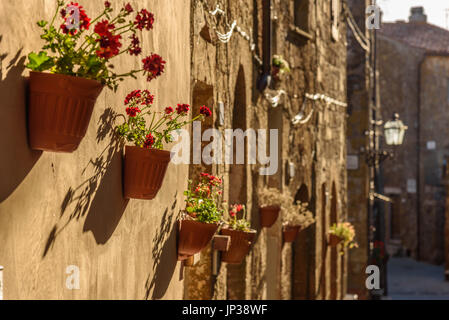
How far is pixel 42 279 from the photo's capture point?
252 centimetres

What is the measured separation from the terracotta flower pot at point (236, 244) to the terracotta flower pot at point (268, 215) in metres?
1.65

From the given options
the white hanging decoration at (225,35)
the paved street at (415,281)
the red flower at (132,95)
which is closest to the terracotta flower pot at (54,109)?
the red flower at (132,95)

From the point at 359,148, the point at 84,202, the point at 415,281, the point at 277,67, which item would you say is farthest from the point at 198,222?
the point at 415,281

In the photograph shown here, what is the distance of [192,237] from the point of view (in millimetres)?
4531

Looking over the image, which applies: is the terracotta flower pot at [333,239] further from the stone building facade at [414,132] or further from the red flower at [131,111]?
the stone building facade at [414,132]

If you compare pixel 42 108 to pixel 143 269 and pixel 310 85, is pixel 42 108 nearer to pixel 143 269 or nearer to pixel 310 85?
pixel 143 269

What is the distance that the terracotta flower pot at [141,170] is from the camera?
11.1 ft

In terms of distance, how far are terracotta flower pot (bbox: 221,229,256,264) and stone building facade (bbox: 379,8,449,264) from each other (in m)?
22.0

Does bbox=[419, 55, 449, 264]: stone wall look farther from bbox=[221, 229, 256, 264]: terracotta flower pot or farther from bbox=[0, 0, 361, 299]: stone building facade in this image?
bbox=[221, 229, 256, 264]: terracotta flower pot

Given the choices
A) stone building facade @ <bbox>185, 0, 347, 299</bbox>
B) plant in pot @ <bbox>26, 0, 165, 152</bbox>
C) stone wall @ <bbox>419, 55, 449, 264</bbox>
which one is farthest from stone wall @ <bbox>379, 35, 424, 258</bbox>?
plant in pot @ <bbox>26, 0, 165, 152</bbox>

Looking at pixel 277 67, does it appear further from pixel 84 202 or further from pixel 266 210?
pixel 84 202

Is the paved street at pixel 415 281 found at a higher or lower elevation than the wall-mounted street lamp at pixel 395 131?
lower
